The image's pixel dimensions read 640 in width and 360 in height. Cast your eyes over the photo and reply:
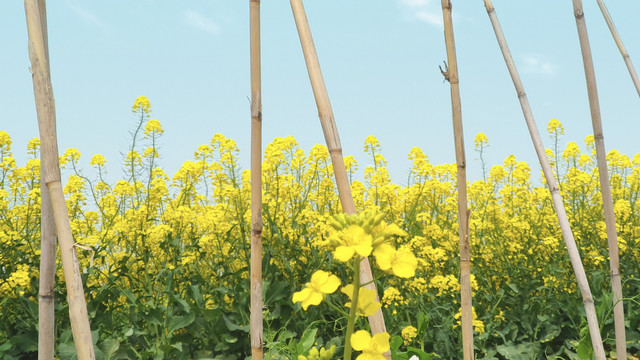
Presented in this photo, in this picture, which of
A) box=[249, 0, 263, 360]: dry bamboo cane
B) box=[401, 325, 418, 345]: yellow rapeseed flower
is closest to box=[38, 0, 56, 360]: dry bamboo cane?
box=[249, 0, 263, 360]: dry bamboo cane

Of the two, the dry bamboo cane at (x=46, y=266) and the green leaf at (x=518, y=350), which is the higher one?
the dry bamboo cane at (x=46, y=266)

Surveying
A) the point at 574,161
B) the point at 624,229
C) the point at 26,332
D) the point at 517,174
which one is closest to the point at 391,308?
the point at 26,332

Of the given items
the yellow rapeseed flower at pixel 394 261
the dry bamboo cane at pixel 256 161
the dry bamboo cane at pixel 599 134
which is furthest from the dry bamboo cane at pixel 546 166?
the yellow rapeseed flower at pixel 394 261

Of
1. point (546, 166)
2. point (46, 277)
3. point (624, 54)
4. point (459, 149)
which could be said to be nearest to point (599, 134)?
point (546, 166)

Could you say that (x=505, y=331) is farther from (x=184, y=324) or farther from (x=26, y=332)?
(x=26, y=332)

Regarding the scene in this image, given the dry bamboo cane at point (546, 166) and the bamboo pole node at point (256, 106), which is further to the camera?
the dry bamboo cane at point (546, 166)

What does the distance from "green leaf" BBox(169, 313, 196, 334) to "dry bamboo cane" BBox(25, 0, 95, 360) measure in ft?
4.56

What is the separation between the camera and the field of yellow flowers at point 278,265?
2.57 m

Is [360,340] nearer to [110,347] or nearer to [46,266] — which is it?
[46,266]

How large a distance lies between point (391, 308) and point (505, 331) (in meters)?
0.62

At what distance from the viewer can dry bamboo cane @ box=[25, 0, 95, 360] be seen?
3.34ft

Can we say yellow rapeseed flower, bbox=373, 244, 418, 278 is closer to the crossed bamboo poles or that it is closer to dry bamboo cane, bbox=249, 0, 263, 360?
the crossed bamboo poles

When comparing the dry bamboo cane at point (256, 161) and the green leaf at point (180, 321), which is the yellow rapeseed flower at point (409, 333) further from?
the dry bamboo cane at point (256, 161)

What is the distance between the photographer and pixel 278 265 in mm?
2973
